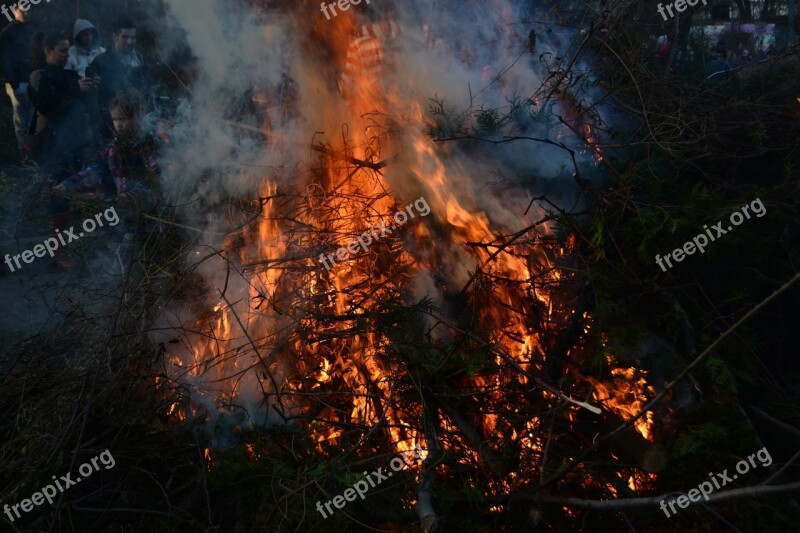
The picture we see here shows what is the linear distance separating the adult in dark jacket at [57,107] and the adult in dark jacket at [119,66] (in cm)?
23

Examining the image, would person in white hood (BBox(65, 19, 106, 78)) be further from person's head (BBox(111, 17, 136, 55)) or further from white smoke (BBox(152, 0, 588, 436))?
white smoke (BBox(152, 0, 588, 436))

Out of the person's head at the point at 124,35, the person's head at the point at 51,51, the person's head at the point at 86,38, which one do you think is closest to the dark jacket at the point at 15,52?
the person's head at the point at 51,51

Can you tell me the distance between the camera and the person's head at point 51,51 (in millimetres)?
7281

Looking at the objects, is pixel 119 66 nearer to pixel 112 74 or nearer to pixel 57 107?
pixel 112 74

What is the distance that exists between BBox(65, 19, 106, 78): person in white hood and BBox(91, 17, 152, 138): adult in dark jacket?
0.15m

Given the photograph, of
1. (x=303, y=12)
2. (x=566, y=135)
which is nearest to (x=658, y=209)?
(x=566, y=135)

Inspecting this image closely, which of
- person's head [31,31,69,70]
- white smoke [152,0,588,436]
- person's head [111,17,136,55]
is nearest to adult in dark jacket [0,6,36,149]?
person's head [31,31,69,70]

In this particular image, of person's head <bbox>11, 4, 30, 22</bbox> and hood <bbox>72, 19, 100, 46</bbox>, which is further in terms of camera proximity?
person's head <bbox>11, 4, 30, 22</bbox>

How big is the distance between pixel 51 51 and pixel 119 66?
40.4 inches

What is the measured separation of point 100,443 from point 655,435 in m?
3.89

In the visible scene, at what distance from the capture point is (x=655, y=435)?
10.4 ft

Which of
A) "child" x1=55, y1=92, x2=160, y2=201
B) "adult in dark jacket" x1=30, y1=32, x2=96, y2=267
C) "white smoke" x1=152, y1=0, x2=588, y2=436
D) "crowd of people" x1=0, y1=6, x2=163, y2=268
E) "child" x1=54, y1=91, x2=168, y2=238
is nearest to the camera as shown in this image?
"white smoke" x1=152, y1=0, x2=588, y2=436

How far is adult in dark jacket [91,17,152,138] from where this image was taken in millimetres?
7133

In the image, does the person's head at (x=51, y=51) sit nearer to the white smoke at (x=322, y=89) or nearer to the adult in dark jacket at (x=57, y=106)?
the adult in dark jacket at (x=57, y=106)
